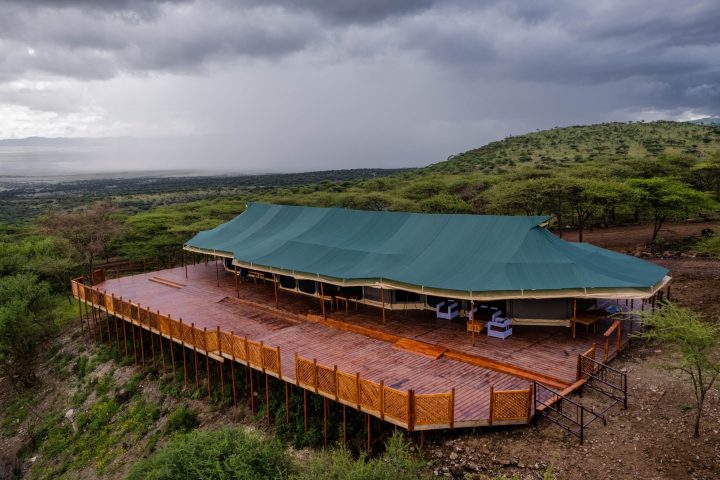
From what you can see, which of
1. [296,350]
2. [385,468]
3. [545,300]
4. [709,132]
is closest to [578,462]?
[385,468]

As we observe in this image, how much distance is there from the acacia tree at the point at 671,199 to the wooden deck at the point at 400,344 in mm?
16734

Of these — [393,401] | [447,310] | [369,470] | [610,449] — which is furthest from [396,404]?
[447,310]

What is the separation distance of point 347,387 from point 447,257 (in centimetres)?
738

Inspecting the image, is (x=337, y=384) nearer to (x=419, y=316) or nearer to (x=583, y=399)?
(x=583, y=399)

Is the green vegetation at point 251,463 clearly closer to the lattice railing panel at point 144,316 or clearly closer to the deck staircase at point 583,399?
the deck staircase at point 583,399

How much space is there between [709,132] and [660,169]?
42.5m

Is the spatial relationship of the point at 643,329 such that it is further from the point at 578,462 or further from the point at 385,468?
the point at 385,468

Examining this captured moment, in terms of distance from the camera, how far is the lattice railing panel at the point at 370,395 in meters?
11.7

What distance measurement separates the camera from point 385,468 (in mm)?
8656

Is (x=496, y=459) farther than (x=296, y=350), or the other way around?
(x=296, y=350)

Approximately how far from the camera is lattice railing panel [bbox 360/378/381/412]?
38.2 ft

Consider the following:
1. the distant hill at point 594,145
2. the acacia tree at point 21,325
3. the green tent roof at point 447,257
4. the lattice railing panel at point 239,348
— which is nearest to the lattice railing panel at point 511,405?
the green tent roof at point 447,257

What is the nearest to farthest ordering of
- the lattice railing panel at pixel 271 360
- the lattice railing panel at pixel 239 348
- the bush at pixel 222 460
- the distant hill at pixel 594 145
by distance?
the bush at pixel 222 460, the lattice railing panel at pixel 271 360, the lattice railing panel at pixel 239 348, the distant hill at pixel 594 145

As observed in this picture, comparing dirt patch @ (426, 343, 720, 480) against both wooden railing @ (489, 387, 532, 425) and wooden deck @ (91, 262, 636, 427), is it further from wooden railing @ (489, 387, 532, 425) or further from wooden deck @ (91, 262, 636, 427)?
wooden deck @ (91, 262, 636, 427)
